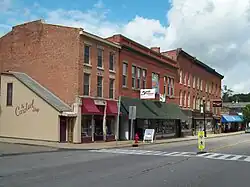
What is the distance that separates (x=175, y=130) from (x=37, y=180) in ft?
127

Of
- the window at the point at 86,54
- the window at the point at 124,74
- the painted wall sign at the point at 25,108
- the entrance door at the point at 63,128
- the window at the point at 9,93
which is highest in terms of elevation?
the window at the point at 86,54

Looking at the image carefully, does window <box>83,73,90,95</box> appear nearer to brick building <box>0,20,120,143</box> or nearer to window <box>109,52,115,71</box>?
brick building <box>0,20,120,143</box>

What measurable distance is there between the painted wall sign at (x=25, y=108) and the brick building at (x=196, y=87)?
2387cm

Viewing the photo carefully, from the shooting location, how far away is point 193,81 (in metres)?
56.5

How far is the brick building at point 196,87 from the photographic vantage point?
168ft

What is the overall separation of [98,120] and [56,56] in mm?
6414

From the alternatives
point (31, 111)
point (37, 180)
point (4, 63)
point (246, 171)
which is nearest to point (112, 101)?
point (31, 111)

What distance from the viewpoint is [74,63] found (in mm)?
30203

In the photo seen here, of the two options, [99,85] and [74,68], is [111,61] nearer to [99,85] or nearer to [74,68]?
[99,85]

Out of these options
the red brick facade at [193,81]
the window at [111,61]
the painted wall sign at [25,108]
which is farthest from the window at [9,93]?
the red brick facade at [193,81]

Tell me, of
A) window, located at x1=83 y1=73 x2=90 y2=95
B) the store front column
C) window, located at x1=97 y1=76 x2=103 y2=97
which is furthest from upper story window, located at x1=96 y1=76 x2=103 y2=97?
the store front column

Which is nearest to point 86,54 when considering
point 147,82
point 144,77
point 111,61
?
point 111,61

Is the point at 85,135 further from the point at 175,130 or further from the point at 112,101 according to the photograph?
the point at 175,130

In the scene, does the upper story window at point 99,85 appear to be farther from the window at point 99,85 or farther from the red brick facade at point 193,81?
the red brick facade at point 193,81
